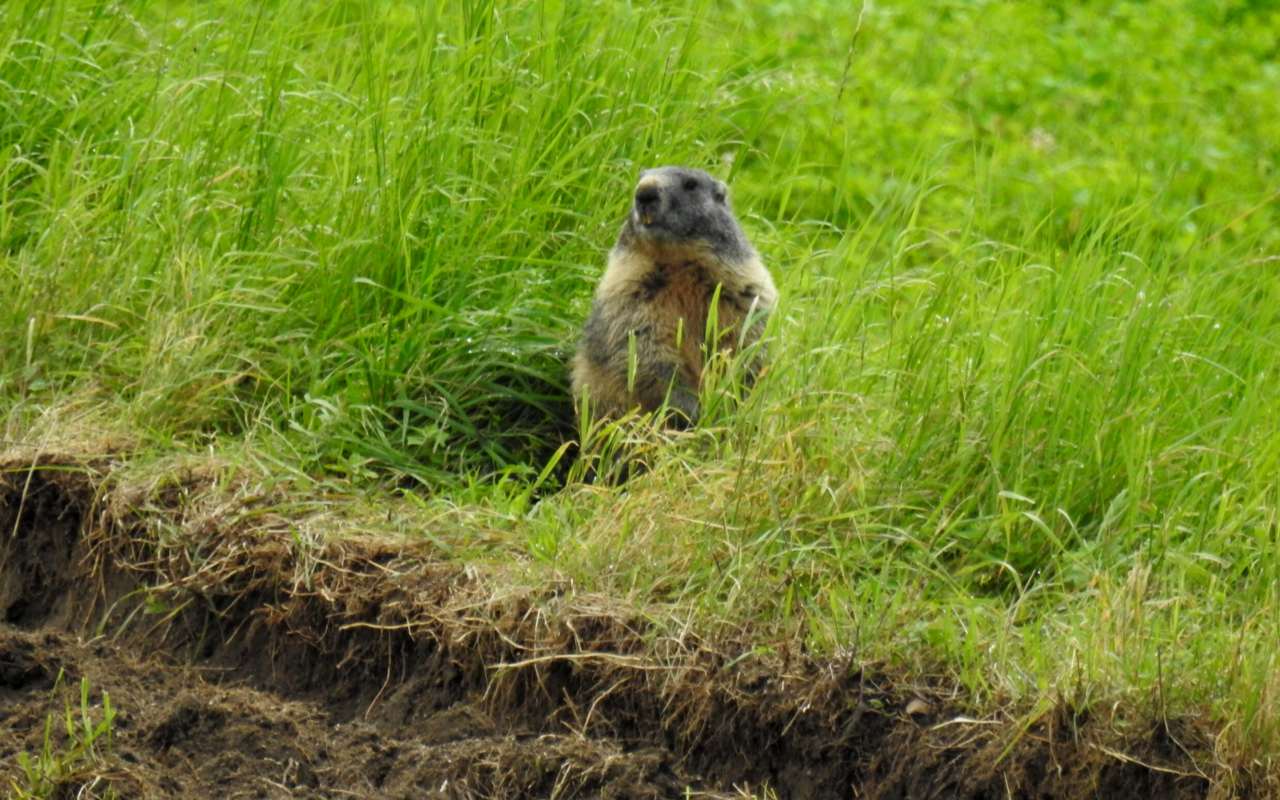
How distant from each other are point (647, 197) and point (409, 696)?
60.1 inches

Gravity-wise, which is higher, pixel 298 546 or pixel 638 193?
pixel 638 193

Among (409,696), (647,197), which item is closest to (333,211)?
(647,197)

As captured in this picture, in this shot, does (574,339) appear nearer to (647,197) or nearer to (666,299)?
(666,299)

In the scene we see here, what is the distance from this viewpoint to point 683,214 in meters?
4.37

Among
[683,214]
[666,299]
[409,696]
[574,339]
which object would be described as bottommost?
[409,696]

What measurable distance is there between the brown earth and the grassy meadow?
10cm

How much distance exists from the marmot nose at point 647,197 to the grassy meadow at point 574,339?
1.61ft

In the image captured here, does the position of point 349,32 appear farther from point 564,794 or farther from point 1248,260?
point 564,794

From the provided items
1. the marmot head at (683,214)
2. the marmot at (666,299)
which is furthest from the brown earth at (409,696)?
the marmot head at (683,214)

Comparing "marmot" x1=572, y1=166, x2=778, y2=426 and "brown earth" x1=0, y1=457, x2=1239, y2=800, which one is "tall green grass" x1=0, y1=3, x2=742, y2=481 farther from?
"brown earth" x1=0, y1=457, x2=1239, y2=800

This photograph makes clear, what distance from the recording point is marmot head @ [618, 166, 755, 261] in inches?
169

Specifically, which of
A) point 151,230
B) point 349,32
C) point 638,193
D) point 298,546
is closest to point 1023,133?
point 349,32

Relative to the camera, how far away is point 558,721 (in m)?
3.31

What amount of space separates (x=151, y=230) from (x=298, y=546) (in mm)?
1355
